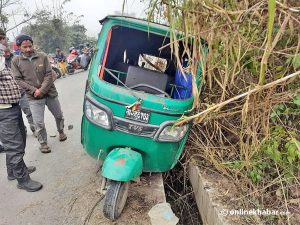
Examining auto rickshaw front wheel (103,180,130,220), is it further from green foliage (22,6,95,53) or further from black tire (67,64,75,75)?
green foliage (22,6,95,53)

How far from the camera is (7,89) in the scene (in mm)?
3588

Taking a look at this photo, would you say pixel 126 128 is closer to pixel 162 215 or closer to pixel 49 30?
pixel 162 215

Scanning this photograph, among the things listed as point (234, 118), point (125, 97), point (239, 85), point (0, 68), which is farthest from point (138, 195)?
point (0, 68)

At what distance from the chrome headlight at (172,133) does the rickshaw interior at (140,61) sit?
715 millimetres

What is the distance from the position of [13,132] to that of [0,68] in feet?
2.54

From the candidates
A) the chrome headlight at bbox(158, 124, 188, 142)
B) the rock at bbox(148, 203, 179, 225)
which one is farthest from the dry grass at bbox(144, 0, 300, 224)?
the rock at bbox(148, 203, 179, 225)

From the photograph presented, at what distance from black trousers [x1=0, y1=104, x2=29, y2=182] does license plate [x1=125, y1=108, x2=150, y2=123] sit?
155cm

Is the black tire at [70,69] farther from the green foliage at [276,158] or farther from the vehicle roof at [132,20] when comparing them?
the green foliage at [276,158]

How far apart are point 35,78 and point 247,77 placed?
3.25 m

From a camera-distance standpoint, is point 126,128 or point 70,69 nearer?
point 126,128

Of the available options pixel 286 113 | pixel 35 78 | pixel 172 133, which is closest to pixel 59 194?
pixel 172 133

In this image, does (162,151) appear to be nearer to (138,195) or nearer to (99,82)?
(138,195)

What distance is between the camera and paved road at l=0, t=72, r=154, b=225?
319 cm

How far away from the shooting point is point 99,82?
123 inches
